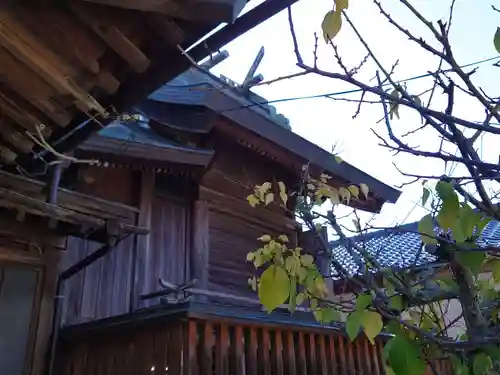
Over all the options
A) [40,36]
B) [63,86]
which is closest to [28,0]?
[40,36]

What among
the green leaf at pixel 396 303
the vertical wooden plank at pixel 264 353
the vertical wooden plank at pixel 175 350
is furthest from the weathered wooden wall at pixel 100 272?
the green leaf at pixel 396 303

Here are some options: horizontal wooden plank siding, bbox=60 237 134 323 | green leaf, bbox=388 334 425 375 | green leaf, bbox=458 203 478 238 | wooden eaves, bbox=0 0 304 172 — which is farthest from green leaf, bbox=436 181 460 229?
horizontal wooden plank siding, bbox=60 237 134 323

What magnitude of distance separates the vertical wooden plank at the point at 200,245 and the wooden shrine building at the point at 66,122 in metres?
0.68

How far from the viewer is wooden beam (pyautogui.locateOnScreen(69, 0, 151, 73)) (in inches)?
93.8

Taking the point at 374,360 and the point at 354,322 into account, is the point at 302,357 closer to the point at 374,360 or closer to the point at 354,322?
the point at 374,360

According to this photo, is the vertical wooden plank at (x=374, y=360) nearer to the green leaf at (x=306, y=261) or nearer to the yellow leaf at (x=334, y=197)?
the yellow leaf at (x=334, y=197)

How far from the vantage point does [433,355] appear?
1.73 m

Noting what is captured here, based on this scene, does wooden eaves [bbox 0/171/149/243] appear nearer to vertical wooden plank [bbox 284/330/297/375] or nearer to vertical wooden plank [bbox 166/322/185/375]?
vertical wooden plank [bbox 166/322/185/375]

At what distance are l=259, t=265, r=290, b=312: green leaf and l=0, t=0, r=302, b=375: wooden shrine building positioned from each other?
1.21 metres

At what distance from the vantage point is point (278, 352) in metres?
3.89

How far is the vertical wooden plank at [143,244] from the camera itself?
4.99 m

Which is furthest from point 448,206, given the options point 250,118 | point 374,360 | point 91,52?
point 250,118

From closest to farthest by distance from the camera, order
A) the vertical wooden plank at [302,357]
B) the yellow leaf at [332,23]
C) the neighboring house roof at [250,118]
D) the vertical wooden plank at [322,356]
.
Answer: the yellow leaf at [332,23] < the vertical wooden plank at [302,357] < the vertical wooden plank at [322,356] < the neighboring house roof at [250,118]

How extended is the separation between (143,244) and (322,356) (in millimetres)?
2125
